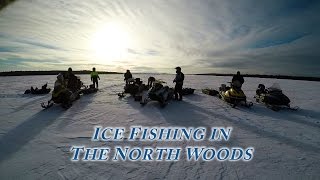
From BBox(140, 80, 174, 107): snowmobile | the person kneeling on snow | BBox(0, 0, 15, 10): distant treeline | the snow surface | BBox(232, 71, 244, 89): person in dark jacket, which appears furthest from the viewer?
BBox(232, 71, 244, 89): person in dark jacket

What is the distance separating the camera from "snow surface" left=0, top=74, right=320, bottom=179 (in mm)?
4293

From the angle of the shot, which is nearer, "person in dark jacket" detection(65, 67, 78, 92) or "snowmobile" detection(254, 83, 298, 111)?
"snowmobile" detection(254, 83, 298, 111)

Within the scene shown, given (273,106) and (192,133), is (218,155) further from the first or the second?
(273,106)

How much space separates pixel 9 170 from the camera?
429 cm

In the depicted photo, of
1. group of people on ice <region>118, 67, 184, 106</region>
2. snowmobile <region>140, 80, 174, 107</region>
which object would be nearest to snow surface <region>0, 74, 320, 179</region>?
snowmobile <region>140, 80, 174, 107</region>

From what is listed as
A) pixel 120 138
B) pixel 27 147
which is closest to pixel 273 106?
pixel 120 138

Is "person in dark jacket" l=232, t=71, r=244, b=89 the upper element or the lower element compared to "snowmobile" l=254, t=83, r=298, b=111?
upper

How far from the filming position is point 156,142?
5.83 m

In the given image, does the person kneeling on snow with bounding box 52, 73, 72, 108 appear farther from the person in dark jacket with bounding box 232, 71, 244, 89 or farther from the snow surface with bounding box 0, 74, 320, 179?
the person in dark jacket with bounding box 232, 71, 244, 89

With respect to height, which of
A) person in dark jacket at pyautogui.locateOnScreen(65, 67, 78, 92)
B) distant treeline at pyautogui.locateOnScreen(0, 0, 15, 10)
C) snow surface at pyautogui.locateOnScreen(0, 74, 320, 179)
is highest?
distant treeline at pyautogui.locateOnScreen(0, 0, 15, 10)

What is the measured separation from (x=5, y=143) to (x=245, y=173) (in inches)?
240

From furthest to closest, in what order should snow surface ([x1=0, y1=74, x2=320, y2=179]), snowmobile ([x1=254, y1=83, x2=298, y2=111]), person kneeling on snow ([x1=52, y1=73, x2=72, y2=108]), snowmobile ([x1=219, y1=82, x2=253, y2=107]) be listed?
1. snowmobile ([x1=219, y1=82, x2=253, y2=107])
2. snowmobile ([x1=254, y1=83, x2=298, y2=111])
3. person kneeling on snow ([x1=52, y1=73, x2=72, y2=108])
4. snow surface ([x1=0, y1=74, x2=320, y2=179])

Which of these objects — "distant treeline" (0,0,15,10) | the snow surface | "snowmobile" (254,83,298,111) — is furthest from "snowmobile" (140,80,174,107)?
"distant treeline" (0,0,15,10)

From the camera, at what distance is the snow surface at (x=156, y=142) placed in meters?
4.29
